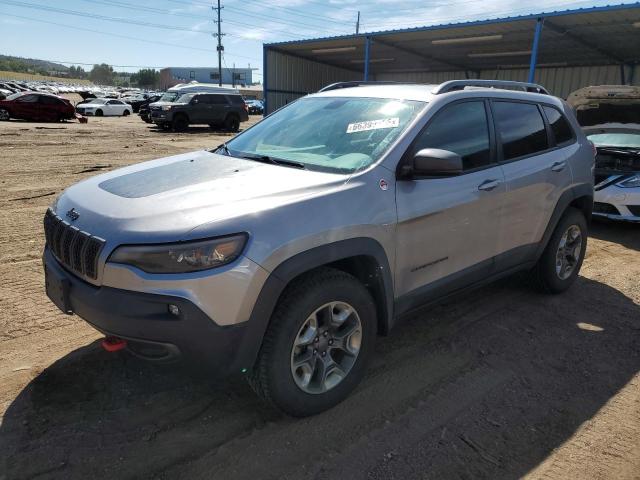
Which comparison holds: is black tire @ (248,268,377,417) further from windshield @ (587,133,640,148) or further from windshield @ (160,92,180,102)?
windshield @ (160,92,180,102)

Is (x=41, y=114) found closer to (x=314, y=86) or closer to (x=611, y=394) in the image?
(x=314, y=86)

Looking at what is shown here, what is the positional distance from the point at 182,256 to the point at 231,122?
77.2 feet

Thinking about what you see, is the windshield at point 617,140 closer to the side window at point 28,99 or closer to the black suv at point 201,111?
the black suv at point 201,111

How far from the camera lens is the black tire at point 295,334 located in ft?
7.98

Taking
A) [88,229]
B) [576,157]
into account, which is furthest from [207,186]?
[576,157]

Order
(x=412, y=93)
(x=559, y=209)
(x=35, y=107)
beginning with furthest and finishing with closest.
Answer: (x=35, y=107)
(x=559, y=209)
(x=412, y=93)

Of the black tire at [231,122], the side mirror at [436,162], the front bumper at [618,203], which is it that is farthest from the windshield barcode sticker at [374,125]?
the black tire at [231,122]

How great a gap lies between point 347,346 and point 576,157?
9.96 ft

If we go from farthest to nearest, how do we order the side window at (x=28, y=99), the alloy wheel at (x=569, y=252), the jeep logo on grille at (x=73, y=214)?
the side window at (x=28, y=99)
the alloy wheel at (x=569, y=252)
the jeep logo on grille at (x=73, y=214)

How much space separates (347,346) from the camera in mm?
2807

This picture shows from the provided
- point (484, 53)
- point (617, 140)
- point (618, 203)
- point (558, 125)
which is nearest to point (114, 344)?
point (558, 125)

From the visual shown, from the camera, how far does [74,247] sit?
2.48m

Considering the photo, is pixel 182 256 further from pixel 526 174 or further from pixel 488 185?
pixel 526 174

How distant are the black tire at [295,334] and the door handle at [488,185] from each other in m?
1.24
